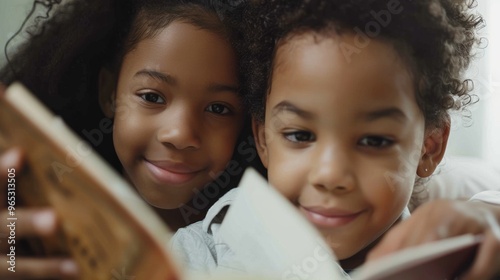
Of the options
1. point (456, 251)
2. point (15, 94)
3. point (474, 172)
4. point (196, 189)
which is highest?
point (15, 94)

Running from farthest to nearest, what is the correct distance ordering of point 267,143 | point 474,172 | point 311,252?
point 474,172
point 267,143
point 311,252

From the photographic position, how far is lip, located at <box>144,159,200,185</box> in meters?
0.65

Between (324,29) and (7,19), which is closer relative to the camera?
(324,29)

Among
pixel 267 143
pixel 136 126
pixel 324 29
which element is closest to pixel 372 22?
pixel 324 29

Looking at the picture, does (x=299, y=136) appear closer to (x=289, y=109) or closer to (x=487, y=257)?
(x=289, y=109)

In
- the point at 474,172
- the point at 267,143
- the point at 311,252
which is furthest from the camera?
the point at 474,172

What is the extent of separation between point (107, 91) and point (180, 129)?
145mm

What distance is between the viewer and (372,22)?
22.9 inches

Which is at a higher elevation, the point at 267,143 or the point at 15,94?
the point at 15,94

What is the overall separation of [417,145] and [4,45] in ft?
1.62

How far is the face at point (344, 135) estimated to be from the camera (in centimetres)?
56

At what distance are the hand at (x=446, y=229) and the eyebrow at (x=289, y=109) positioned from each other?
0.14 meters

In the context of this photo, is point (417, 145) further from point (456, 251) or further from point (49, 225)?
point (49, 225)

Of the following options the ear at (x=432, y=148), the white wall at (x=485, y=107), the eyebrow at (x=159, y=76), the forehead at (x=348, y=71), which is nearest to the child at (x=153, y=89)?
the eyebrow at (x=159, y=76)
